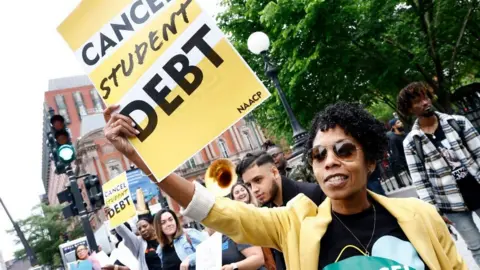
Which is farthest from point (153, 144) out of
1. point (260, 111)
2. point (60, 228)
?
point (60, 228)

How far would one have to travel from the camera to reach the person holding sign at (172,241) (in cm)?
481

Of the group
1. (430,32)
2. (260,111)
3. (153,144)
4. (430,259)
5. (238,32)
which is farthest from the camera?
(260,111)

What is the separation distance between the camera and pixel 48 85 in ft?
232

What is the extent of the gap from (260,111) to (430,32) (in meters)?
9.67

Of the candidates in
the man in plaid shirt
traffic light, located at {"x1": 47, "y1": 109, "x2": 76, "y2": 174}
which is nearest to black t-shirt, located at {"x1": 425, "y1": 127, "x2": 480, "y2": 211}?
the man in plaid shirt

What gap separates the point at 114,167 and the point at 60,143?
42613 mm

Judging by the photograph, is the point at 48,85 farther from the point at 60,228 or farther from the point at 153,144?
the point at 153,144

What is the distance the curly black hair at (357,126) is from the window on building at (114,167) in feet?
161

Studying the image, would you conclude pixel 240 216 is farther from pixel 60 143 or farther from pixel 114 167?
pixel 114 167

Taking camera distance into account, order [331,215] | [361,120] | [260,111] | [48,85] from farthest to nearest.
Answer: [48,85] → [260,111] → [361,120] → [331,215]

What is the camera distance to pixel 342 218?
1.85 metres

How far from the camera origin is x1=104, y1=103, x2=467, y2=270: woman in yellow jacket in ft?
5.61

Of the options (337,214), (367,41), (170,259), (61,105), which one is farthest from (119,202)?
(61,105)

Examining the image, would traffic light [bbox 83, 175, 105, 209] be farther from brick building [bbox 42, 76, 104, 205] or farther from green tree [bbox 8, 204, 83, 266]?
brick building [bbox 42, 76, 104, 205]
